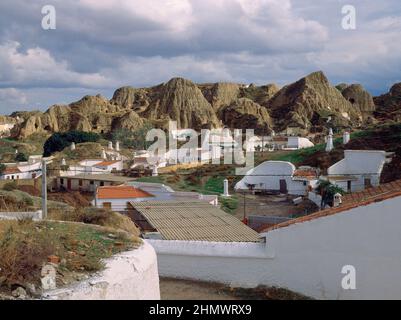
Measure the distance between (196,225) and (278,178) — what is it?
804 inches

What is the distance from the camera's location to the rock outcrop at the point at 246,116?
92500 millimetres

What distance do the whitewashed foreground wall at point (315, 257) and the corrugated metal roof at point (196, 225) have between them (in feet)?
6.54

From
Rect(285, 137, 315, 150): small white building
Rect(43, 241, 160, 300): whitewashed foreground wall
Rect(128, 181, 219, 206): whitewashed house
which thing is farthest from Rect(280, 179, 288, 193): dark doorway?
Rect(43, 241, 160, 300): whitewashed foreground wall

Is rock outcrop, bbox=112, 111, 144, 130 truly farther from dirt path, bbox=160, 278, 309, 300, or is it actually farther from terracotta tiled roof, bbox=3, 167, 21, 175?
dirt path, bbox=160, 278, 309, 300

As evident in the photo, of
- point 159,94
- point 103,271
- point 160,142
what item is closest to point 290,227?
point 103,271

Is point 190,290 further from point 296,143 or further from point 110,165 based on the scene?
point 296,143

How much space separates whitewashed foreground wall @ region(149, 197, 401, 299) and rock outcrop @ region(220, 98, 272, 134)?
80672mm

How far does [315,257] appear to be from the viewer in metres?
7.29

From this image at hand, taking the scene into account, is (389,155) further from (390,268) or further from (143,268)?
(143,268)

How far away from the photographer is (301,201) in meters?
26.4

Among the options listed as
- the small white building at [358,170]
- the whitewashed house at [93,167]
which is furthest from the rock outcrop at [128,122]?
the small white building at [358,170]

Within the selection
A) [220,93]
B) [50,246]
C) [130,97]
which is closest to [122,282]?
[50,246]

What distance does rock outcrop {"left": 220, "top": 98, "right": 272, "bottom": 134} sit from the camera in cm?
9250

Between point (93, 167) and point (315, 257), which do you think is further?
point (93, 167)
